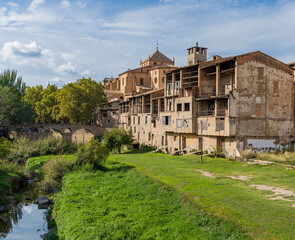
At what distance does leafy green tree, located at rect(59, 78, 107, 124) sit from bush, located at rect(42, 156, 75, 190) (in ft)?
90.5

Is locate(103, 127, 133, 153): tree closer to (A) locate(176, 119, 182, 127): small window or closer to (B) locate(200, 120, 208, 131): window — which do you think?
(A) locate(176, 119, 182, 127): small window

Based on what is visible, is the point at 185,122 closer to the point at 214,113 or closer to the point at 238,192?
the point at 214,113

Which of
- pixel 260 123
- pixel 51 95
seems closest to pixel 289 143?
pixel 260 123

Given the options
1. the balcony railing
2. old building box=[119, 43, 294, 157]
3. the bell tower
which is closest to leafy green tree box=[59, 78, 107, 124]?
the bell tower

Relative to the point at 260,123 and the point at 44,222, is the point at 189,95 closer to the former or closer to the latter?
the point at 260,123

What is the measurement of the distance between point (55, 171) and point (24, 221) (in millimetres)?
9117

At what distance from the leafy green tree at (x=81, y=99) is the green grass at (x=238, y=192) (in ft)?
104

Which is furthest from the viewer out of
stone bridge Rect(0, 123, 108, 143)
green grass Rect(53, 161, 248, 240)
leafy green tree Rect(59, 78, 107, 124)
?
leafy green tree Rect(59, 78, 107, 124)

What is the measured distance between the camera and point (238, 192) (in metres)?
17.0

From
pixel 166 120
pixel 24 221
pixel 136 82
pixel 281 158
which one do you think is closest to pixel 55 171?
pixel 24 221

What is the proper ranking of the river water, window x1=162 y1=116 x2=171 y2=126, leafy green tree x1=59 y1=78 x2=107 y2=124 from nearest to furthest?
the river water → window x1=162 y1=116 x2=171 y2=126 → leafy green tree x1=59 y1=78 x2=107 y2=124

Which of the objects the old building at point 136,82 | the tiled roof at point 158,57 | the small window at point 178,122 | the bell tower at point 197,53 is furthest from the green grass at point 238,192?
the tiled roof at point 158,57

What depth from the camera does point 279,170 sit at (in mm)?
24203

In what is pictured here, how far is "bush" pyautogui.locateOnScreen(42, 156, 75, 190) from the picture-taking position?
96.1 feet
